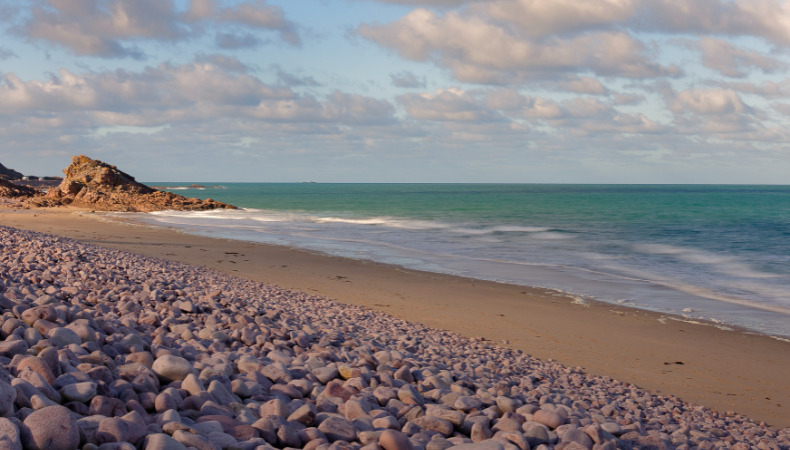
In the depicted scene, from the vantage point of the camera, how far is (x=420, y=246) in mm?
20172

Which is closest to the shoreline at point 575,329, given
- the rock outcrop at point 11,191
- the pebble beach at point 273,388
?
the pebble beach at point 273,388

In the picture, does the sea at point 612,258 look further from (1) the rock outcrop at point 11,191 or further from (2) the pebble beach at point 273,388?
(1) the rock outcrop at point 11,191

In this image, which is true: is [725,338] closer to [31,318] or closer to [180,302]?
[180,302]

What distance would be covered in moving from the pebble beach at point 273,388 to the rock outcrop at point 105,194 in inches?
1244

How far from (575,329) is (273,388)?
555 centimetres

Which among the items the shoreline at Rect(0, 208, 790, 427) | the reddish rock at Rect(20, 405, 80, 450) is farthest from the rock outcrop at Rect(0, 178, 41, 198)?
the reddish rock at Rect(20, 405, 80, 450)

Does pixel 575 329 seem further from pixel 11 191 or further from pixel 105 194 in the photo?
pixel 11 191

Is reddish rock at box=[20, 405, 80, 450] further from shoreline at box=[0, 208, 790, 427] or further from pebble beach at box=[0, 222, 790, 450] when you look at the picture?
shoreline at box=[0, 208, 790, 427]

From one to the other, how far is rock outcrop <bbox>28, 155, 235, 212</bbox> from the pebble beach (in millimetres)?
31595

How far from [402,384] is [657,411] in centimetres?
230

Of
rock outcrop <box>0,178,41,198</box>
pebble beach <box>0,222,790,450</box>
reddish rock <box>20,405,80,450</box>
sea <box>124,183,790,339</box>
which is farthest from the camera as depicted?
rock outcrop <box>0,178,41,198</box>

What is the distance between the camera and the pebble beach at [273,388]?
2920 mm

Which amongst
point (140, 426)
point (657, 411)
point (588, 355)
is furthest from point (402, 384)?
point (588, 355)

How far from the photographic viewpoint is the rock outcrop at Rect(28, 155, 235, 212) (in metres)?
35.8
